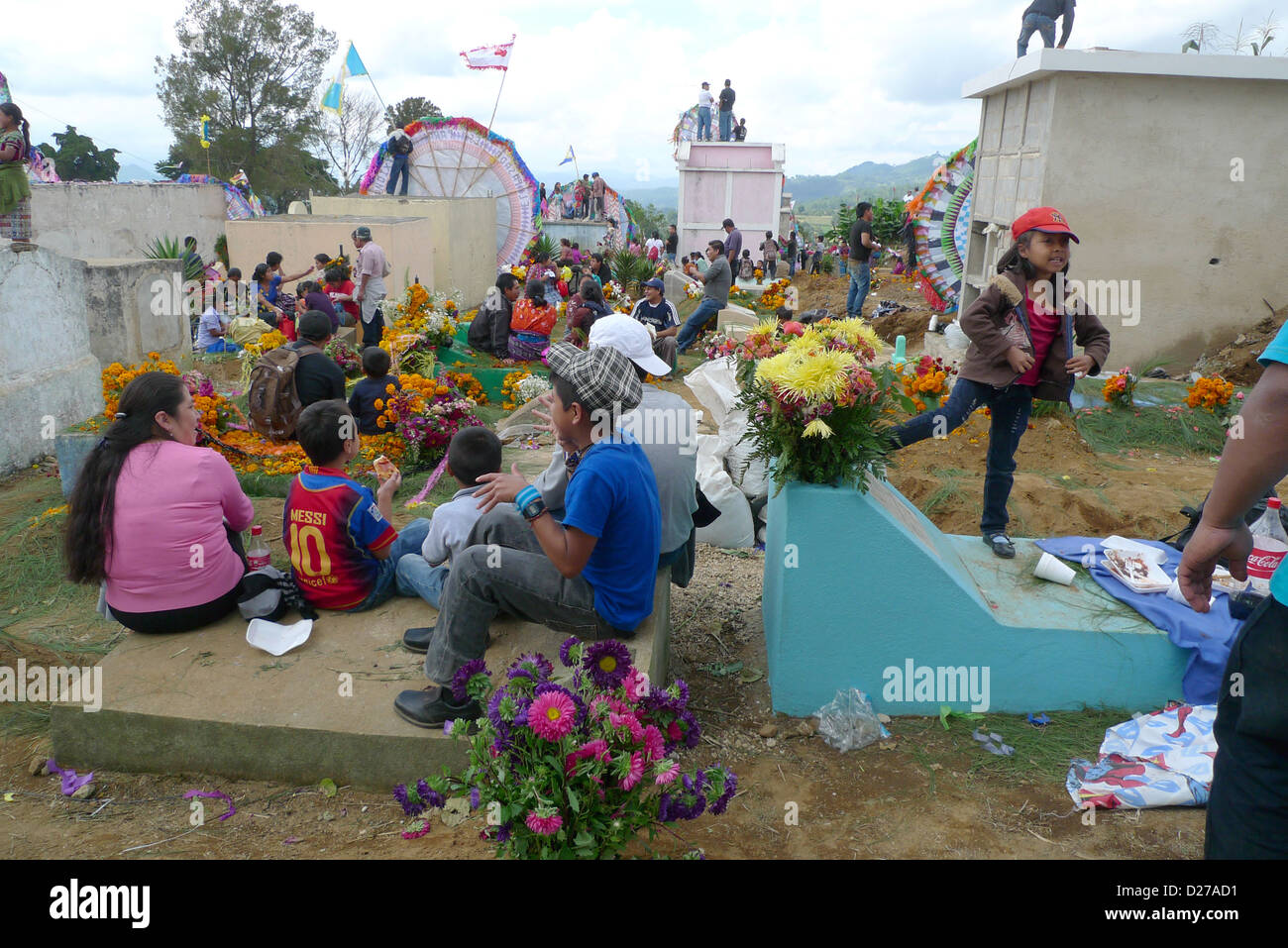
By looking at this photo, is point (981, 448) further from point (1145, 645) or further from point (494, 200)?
point (494, 200)

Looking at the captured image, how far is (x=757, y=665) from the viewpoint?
4250mm

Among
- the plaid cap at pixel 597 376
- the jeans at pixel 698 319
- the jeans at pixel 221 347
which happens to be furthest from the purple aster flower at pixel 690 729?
the jeans at pixel 221 347

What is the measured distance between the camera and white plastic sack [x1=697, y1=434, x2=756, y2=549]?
588 cm

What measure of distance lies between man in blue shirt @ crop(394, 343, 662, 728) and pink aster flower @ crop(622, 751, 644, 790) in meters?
0.79

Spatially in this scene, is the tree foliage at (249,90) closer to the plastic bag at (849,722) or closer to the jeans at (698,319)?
the jeans at (698,319)

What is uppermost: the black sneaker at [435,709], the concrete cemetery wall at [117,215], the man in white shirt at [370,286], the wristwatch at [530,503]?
the concrete cemetery wall at [117,215]

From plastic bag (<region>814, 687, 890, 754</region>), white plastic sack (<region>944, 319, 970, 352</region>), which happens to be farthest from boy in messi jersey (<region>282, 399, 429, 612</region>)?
white plastic sack (<region>944, 319, 970, 352</region>)

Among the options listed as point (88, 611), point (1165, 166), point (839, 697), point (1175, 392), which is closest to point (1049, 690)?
point (839, 697)

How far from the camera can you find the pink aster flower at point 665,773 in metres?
2.27

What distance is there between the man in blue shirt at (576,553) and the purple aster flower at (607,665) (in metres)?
0.44

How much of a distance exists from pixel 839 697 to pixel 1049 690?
908 mm

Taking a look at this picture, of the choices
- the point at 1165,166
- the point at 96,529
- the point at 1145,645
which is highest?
the point at 1165,166

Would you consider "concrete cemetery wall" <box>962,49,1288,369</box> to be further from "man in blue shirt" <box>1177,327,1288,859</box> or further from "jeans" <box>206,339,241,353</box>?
"jeans" <box>206,339,241,353</box>

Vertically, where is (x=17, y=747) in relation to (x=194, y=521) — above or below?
below
